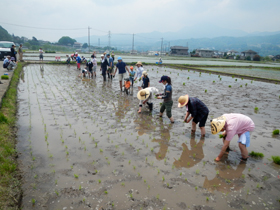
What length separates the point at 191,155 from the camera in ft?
17.1

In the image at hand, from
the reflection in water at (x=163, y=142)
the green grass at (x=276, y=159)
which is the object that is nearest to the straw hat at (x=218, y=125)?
the reflection in water at (x=163, y=142)

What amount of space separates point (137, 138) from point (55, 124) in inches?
116

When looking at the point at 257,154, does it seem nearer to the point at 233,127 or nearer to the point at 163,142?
the point at 233,127

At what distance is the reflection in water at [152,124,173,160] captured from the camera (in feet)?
16.8

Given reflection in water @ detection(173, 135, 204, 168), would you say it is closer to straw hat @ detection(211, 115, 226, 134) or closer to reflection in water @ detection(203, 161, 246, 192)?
reflection in water @ detection(203, 161, 246, 192)

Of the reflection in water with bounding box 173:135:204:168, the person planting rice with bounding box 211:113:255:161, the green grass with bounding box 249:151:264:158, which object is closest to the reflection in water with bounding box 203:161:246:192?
the person planting rice with bounding box 211:113:255:161

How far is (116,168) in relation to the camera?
446cm

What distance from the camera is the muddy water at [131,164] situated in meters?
3.58

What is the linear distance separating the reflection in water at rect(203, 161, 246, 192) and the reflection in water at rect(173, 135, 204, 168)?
0.55 m

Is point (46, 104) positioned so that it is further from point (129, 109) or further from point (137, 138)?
point (137, 138)

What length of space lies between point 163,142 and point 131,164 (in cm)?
157

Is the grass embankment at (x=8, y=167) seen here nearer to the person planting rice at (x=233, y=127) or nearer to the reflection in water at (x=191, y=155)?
the reflection in water at (x=191, y=155)

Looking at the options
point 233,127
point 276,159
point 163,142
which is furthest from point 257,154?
point 163,142

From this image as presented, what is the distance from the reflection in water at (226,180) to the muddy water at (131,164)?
0.07ft
